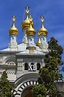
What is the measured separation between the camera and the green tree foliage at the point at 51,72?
64.0ft

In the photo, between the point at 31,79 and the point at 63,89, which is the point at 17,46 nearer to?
the point at 31,79

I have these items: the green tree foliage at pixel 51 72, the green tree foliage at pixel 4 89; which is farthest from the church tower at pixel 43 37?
the green tree foliage at pixel 51 72

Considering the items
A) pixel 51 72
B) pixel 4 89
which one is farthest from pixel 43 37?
pixel 51 72

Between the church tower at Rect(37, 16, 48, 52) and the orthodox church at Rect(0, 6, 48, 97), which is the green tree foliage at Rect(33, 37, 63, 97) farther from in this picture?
the church tower at Rect(37, 16, 48, 52)

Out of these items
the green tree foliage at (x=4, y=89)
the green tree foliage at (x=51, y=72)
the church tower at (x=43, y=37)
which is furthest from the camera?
the church tower at (x=43, y=37)

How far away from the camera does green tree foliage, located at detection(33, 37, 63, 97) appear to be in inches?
768

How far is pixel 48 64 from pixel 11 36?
71.1ft

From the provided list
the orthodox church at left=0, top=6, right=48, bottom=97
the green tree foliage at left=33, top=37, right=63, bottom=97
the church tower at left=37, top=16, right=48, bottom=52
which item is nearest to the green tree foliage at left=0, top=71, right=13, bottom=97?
the green tree foliage at left=33, top=37, right=63, bottom=97

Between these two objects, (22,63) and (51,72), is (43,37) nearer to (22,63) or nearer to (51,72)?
(22,63)

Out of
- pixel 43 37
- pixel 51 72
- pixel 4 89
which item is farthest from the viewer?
pixel 43 37

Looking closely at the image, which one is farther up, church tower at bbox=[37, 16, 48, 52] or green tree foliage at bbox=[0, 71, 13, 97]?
church tower at bbox=[37, 16, 48, 52]

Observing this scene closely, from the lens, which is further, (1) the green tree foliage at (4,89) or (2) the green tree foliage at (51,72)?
(1) the green tree foliage at (4,89)

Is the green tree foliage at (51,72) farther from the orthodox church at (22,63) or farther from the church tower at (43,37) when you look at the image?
the church tower at (43,37)

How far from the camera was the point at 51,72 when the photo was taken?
19906 millimetres
